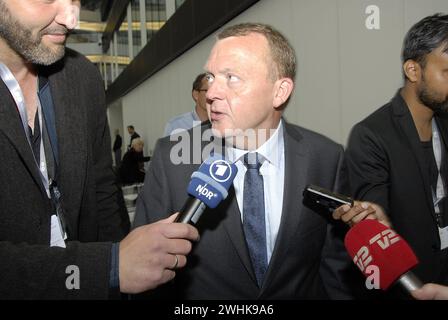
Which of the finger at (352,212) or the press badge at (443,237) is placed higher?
the finger at (352,212)

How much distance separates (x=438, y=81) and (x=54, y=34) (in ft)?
6.00

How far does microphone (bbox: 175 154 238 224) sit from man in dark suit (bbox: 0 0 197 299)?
0.06 m

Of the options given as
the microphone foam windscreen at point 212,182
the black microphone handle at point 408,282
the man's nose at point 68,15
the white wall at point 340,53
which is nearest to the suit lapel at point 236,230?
the microphone foam windscreen at point 212,182

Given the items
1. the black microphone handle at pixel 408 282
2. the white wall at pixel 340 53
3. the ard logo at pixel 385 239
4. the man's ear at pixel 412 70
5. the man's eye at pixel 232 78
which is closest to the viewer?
the black microphone handle at pixel 408 282

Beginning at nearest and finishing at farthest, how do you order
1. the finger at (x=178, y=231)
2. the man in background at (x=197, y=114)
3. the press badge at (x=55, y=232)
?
the finger at (x=178, y=231), the press badge at (x=55, y=232), the man in background at (x=197, y=114)

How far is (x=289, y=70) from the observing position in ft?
4.93

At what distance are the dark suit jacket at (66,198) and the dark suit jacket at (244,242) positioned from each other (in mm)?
251

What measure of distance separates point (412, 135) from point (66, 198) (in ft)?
5.56

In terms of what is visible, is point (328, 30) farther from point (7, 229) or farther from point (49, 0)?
point (7, 229)

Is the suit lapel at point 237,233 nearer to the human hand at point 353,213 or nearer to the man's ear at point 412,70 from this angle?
the human hand at point 353,213

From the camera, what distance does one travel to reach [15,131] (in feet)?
3.85

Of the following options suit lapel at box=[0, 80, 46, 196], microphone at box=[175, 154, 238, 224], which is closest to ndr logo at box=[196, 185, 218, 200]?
microphone at box=[175, 154, 238, 224]

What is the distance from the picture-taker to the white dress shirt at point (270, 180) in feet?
4.61
